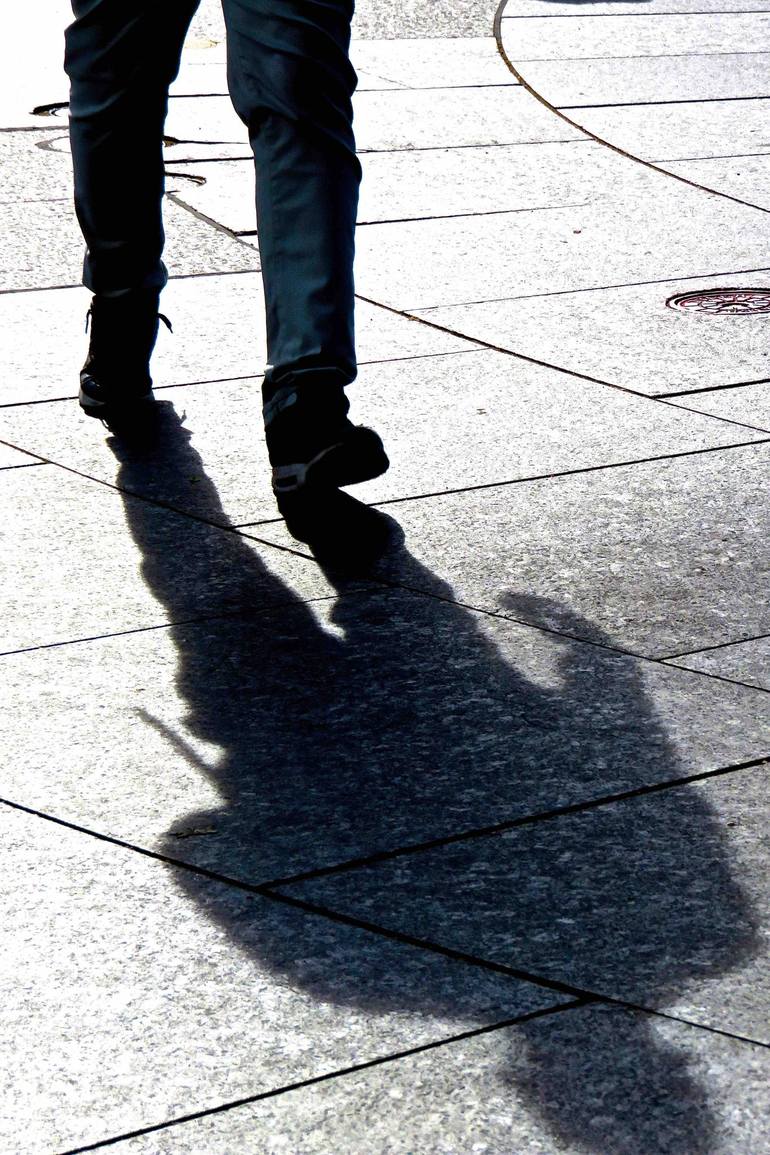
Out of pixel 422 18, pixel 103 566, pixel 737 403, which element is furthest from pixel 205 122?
pixel 103 566

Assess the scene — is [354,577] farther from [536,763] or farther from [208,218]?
[208,218]

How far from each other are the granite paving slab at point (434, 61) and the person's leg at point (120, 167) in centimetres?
511

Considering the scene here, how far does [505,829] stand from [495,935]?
282 millimetres

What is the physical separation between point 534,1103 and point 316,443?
1.61 m

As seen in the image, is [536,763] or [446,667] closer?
[536,763]

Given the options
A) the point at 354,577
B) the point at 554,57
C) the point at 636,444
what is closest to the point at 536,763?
the point at 354,577

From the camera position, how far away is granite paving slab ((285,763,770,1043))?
2.21m

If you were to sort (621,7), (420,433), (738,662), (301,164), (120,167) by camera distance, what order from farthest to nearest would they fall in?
(621,7) → (420,433) → (120,167) → (301,164) → (738,662)

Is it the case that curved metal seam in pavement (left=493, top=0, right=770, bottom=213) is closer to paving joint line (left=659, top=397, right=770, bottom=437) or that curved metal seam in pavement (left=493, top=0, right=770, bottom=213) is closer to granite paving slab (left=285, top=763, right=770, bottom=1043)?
paving joint line (left=659, top=397, right=770, bottom=437)

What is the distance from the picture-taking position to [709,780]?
8.92ft

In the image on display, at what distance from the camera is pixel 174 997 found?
2166 millimetres

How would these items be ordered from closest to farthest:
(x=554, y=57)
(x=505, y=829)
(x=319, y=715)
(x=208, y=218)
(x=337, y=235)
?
(x=505, y=829) < (x=319, y=715) < (x=337, y=235) < (x=208, y=218) < (x=554, y=57)

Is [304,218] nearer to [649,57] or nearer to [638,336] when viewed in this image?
[638,336]

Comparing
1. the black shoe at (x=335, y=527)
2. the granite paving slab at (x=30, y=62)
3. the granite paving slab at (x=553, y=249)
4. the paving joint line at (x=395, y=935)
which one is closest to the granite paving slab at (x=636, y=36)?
the granite paving slab at (x=30, y=62)
